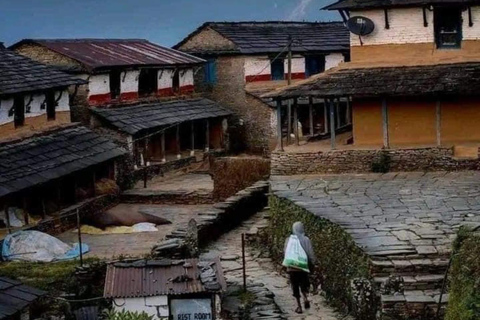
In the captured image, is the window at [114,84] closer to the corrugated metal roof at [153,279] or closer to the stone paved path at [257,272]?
the stone paved path at [257,272]

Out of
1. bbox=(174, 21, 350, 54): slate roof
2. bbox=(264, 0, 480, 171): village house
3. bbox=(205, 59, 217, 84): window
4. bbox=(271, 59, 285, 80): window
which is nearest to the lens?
bbox=(264, 0, 480, 171): village house

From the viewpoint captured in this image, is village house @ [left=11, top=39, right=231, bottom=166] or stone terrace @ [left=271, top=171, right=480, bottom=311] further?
village house @ [left=11, top=39, right=231, bottom=166]

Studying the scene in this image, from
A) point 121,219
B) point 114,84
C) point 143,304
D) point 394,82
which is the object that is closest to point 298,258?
point 143,304

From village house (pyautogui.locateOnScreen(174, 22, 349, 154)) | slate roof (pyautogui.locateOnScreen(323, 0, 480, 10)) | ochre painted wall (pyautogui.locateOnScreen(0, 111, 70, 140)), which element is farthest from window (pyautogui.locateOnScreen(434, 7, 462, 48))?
village house (pyautogui.locateOnScreen(174, 22, 349, 154))

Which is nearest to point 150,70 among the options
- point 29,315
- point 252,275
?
point 252,275

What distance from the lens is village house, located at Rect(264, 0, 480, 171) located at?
2495cm

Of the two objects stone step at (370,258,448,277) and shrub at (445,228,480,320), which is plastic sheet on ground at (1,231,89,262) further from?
shrub at (445,228,480,320)

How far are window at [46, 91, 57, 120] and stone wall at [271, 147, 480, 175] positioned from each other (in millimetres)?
9833

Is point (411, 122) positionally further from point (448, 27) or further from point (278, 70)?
point (278, 70)

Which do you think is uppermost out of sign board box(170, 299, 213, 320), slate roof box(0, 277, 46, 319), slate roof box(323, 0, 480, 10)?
slate roof box(323, 0, 480, 10)

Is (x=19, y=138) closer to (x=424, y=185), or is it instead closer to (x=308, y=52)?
(x=424, y=185)

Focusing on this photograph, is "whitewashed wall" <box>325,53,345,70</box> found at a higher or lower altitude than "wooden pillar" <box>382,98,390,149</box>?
higher

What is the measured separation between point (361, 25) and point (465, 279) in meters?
17.2

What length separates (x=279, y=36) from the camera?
151ft
